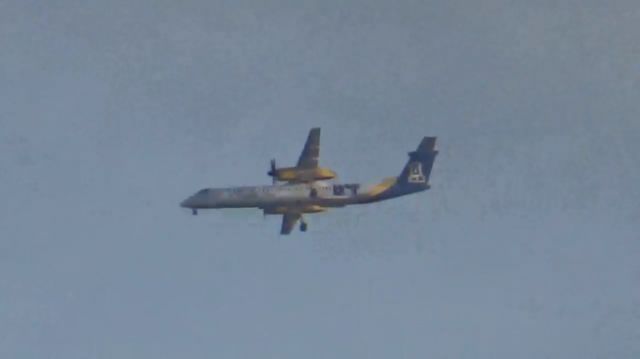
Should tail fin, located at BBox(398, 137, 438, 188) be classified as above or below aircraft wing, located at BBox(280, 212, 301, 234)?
above

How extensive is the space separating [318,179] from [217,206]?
13537mm

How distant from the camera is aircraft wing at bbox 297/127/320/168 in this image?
430 ft

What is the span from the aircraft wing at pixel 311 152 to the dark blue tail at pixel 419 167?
40.6 ft

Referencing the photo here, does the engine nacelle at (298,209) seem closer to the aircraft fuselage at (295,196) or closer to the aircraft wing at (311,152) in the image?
the aircraft fuselage at (295,196)

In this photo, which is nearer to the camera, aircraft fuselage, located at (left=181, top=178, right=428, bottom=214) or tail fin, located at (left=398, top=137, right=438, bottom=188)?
aircraft fuselage, located at (left=181, top=178, right=428, bottom=214)

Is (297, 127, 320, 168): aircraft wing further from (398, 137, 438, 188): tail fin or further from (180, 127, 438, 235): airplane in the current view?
(398, 137, 438, 188): tail fin

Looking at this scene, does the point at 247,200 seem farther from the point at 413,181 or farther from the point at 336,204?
the point at 413,181

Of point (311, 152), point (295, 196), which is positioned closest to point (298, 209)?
point (295, 196)

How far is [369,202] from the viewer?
446 ft

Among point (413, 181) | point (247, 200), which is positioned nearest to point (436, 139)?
point (413, 181)

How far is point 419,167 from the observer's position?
458 feet

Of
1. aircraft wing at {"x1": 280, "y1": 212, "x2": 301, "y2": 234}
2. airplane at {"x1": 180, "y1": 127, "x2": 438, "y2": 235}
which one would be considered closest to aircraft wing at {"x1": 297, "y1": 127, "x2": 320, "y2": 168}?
airplane at {"x1": 180, "y1": 127, "x2": 438, "y2": 235}

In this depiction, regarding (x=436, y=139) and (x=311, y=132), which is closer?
(x=311, y=132)

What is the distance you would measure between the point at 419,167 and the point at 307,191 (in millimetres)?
16200
